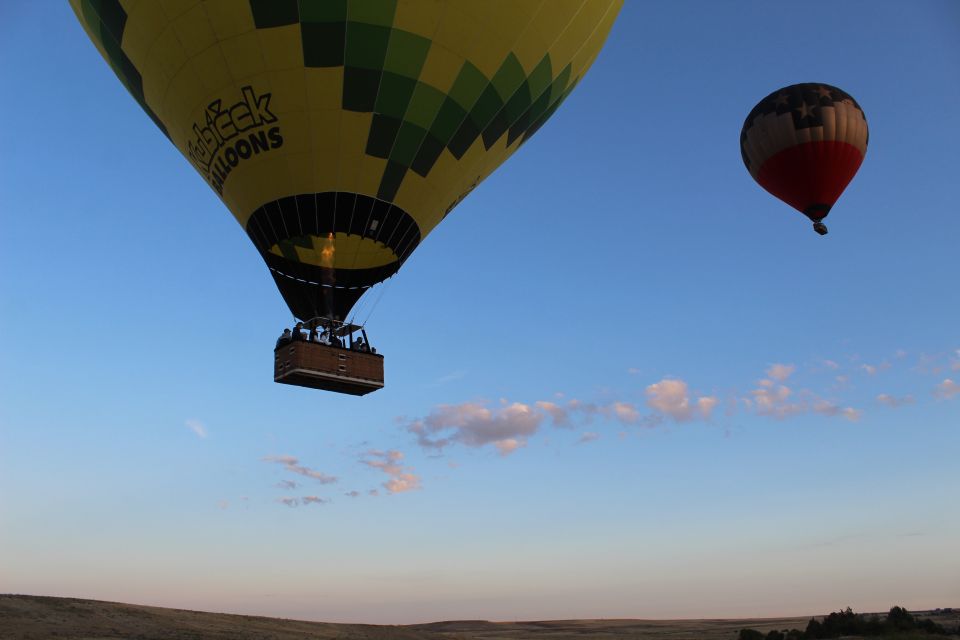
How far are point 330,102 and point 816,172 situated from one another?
1281cm

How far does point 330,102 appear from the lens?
14617mm

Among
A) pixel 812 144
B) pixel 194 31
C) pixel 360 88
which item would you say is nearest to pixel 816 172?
pixel 812 144

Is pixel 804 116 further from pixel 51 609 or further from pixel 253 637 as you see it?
pixel 51 609

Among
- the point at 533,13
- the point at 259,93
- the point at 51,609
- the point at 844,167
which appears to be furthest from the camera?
the point at 51,609

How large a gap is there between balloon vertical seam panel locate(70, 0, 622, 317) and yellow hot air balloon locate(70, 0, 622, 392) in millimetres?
24

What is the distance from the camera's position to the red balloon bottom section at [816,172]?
792 inches

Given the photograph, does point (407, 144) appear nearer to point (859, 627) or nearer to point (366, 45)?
point (366, 45)

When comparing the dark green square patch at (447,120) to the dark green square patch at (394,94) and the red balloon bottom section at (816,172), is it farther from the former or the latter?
the red balloon bottom section at (816,172)

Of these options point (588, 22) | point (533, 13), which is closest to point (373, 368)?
point (533, 13)

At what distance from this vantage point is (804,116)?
66.6 feet

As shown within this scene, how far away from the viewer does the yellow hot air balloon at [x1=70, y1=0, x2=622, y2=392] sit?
14.3 m

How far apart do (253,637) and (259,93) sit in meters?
22.6

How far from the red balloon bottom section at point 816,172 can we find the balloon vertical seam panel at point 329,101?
7.37 metres

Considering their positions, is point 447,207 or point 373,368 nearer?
point 373,368
